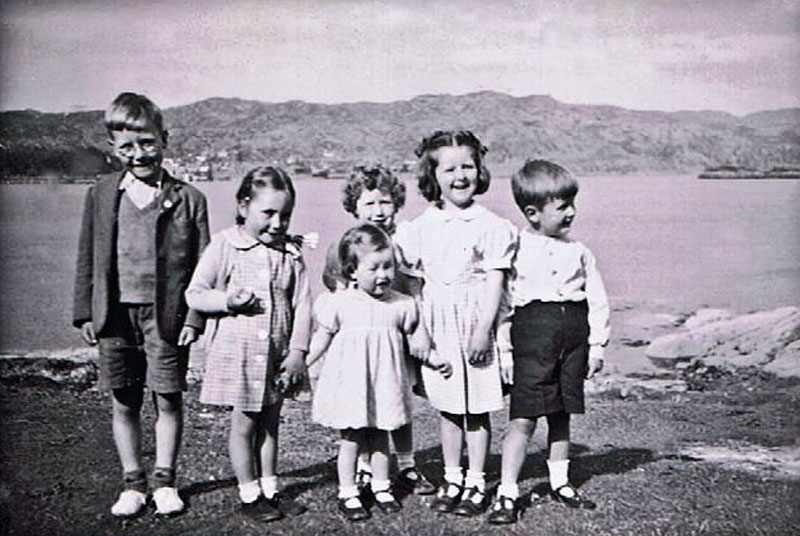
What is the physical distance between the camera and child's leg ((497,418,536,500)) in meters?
3.67

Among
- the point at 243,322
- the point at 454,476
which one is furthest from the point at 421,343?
the point at 243,322

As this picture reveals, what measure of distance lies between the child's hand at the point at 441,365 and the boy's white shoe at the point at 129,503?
118 cm

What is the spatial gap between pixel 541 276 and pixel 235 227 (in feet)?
3.74

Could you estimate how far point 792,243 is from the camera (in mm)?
4535

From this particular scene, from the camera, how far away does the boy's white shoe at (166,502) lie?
Result: 360cm

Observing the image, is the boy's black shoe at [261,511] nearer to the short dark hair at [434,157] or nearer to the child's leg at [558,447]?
the child's leg at [558,447]

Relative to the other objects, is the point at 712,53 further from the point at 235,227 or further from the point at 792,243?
the point at 235,227

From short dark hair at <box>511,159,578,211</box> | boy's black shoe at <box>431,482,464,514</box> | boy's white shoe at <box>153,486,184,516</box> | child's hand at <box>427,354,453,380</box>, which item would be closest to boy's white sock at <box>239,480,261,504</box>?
boy's white shoe at <box>153,486,184,516</box>

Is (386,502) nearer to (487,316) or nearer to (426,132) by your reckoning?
(487,316)

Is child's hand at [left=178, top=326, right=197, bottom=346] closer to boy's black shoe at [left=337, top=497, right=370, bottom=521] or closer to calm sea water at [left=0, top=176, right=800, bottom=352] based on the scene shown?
calm sea water at [left=0, top=176, right=800, bottom=352]

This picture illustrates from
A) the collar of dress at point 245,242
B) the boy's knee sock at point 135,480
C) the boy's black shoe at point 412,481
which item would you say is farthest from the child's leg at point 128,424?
the boy's black shoe at point 412,481

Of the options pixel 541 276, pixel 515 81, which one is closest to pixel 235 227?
pixel 541 276

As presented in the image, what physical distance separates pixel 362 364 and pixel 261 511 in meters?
0.65

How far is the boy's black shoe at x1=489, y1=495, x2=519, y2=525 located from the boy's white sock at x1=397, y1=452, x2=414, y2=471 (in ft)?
1.29
